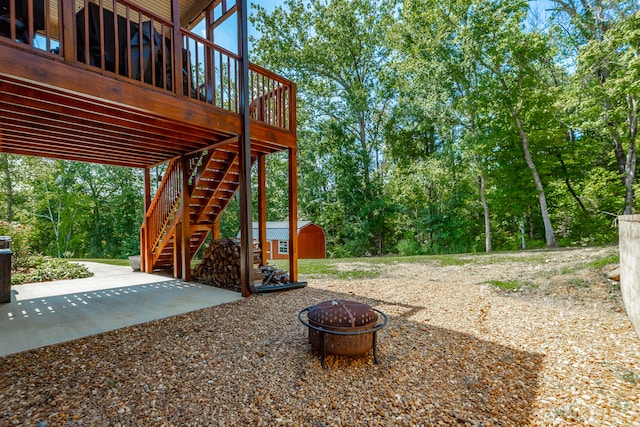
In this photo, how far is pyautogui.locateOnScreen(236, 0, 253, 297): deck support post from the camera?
4.50 metres

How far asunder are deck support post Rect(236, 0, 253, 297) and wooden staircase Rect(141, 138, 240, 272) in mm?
709

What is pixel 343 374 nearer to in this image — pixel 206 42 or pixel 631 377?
pixel 631 377

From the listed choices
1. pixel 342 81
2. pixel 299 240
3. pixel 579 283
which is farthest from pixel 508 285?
pixel 342 81

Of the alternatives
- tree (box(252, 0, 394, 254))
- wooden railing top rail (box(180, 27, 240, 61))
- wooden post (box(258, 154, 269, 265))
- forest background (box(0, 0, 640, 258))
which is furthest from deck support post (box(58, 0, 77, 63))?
tree (box(252, 0, 394, 254))

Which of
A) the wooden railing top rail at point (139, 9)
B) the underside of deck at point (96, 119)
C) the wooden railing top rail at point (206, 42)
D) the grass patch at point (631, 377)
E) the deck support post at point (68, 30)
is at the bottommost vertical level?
the grass patch at point (631, 377)

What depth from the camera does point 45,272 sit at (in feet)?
20.1

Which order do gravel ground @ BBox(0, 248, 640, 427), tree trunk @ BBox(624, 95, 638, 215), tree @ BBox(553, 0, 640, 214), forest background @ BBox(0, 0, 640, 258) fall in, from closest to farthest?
gravel ground @ BBox(0, 248, 640, 427)
tree @ BBox(553, 0, 640, 214)
tree trunk @ BBox(624, 95, 638, 215)
forest background @ BBox(0, 0, 640, 258)

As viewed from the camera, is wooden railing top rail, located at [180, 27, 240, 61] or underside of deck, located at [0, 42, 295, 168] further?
wooden railing top rail, located at [180, 27, 240, 61]

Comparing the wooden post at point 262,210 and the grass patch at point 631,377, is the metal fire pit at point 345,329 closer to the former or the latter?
the grass patch at point 631,377

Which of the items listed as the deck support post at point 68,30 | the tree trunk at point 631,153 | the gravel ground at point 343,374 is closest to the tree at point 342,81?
the tree trunk at point 631,153

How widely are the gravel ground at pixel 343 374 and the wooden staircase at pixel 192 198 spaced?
Result: 268 cm

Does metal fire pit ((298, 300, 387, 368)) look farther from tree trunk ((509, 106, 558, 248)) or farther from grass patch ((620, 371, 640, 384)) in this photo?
tree trunk ((509, 106, 558, 248))

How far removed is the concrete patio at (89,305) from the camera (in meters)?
3.11

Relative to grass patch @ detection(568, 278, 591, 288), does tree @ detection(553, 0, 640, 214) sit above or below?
above
